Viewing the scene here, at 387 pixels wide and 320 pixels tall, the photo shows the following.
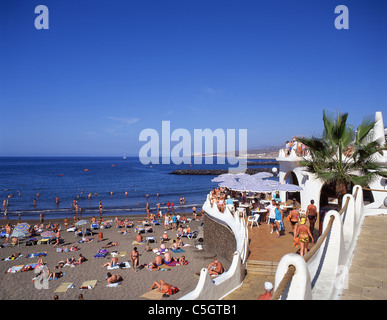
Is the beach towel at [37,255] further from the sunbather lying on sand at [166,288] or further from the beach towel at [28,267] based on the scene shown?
the sunbather lying on sand at [166,288]

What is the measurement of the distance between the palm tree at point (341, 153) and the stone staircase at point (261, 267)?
145 inches

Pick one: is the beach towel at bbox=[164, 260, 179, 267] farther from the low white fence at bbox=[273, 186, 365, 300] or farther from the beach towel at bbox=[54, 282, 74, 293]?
the low white fence at bbox=[273, 186, 365, 300]

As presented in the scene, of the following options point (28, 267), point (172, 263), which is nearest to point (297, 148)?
point (172, 263)

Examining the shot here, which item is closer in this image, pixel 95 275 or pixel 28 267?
pixel 95 275

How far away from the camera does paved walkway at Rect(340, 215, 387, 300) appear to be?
14.5 feet

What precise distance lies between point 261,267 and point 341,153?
197 inches

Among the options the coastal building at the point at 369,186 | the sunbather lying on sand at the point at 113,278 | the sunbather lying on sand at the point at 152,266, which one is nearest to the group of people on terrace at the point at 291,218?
the coastal building at the point at 369,186

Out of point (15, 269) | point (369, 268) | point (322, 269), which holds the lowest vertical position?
point (15, 269)

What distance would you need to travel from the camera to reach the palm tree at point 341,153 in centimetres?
1002

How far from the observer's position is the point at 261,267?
8562 millimetres

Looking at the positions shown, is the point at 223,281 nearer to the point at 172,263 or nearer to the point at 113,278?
the point at 113,278

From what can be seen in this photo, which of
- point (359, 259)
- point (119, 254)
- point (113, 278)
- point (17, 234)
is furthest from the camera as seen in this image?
point (17, 234)
